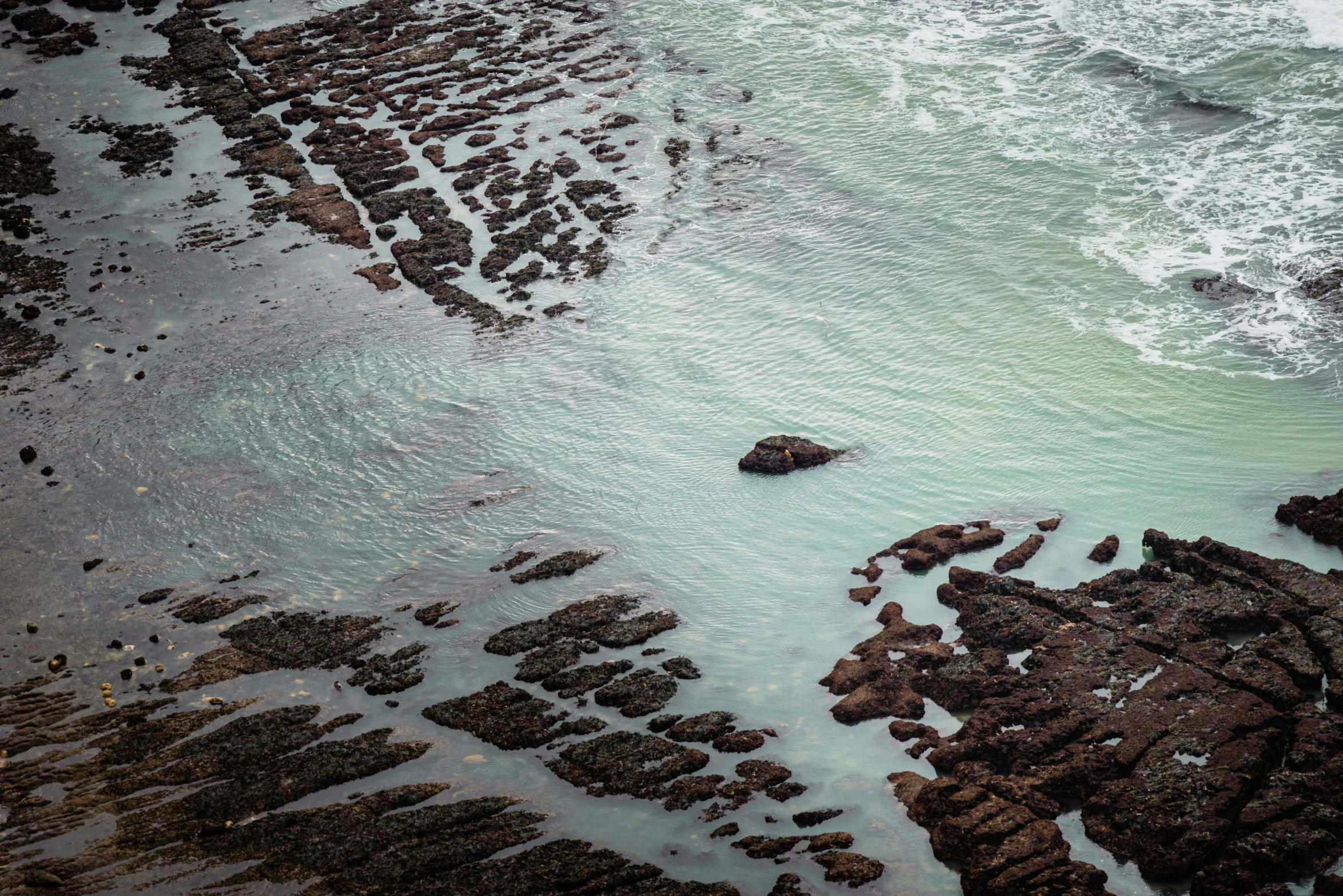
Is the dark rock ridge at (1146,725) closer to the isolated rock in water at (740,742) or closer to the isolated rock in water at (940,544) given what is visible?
the isolated rock in water at (940,544)

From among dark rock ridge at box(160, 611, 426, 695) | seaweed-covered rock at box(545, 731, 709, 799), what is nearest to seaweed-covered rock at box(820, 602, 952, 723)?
seaweed-covered rock at box(545, 731, 709, 799)

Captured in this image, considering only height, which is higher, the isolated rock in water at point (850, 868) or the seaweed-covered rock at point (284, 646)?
the seaweed-covered rock at point (284, 646)

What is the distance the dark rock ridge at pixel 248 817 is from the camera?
7445 mm

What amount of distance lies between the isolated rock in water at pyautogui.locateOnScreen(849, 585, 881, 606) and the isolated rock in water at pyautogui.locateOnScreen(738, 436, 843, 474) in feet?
6.52

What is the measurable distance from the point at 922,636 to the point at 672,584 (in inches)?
101

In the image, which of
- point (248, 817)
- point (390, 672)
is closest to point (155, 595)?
point (390, 672)

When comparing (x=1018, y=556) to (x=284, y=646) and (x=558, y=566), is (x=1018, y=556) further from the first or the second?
(x=284, y=646)

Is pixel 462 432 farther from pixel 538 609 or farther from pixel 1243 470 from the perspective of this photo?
pixel 1243 470

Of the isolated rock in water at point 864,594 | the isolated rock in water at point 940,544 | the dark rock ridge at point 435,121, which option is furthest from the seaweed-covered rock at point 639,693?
the dark rock ridge at point 435,121

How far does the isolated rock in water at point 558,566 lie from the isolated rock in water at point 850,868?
13.7 feet

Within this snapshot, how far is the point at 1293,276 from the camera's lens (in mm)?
13500

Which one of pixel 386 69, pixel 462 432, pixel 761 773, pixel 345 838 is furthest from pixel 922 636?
pixel 386 69

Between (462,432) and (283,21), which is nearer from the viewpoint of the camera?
(462,432)

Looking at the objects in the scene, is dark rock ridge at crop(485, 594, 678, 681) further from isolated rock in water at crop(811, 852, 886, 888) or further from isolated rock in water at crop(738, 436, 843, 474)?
isolated rock in water at crop(811, 852, 886, 888)
